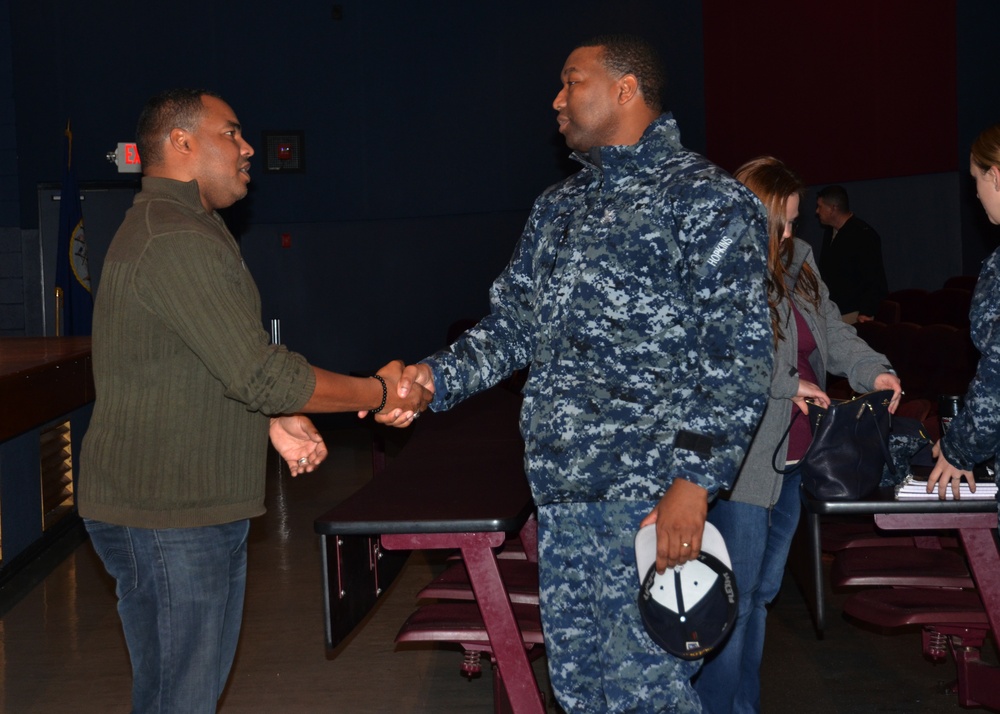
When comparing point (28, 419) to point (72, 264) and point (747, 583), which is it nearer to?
point (747, 583)

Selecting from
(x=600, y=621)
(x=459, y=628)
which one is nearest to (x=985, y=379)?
(x=600, y=621)

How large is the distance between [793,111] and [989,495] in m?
6.66

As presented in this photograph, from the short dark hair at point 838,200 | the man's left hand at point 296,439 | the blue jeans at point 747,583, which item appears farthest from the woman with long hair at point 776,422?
the short dark hair at point 838,200

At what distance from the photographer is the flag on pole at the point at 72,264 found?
7.27 meters

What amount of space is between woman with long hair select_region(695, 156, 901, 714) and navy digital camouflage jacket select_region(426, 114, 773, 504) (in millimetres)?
648

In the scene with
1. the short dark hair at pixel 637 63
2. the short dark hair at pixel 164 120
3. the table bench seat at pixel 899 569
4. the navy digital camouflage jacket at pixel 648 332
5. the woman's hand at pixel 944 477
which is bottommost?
the table bench seat at pixel 899 569

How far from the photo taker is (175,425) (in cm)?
186

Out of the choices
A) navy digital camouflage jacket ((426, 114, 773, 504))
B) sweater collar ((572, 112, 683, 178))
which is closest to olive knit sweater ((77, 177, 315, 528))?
navy digital camouflage jacket ((426, 114, 773, 504))

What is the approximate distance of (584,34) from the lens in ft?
30.5

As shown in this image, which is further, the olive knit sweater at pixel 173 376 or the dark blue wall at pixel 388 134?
the dark blue wall at pixel 388 134

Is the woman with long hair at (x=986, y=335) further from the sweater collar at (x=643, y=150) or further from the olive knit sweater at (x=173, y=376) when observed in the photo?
the olive knit sweater at (x=173, y=376)

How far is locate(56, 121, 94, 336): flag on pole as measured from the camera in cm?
727

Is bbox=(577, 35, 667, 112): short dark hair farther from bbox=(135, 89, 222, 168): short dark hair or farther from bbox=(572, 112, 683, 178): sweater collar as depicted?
bbox=(135, 89, 222, 168): short dark hair

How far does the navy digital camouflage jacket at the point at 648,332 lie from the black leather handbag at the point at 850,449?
0.79 metres
